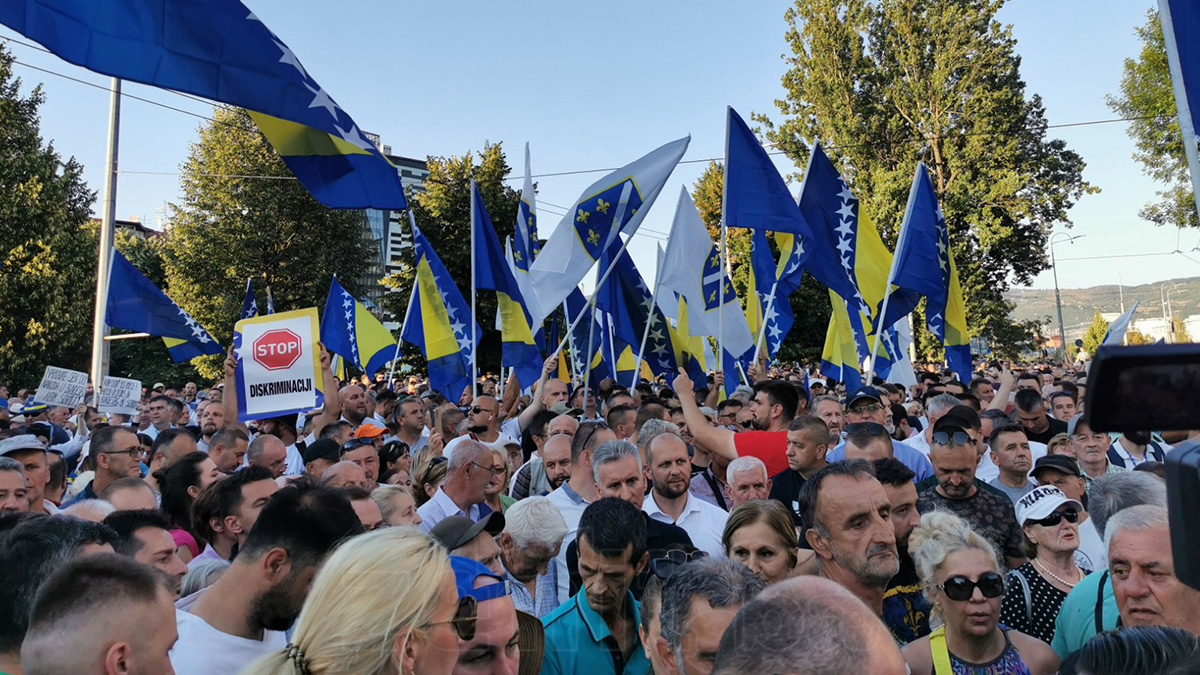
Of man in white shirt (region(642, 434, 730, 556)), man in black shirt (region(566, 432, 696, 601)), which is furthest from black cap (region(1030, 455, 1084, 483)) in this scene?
man in black shirt (region(566, 432, 696, 601))

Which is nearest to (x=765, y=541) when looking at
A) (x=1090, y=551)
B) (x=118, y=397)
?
(x=1090, y=551)

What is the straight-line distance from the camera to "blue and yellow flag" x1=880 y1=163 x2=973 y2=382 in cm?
1155

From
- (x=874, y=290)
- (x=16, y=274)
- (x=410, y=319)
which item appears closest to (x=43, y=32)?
(x=874, y=290)

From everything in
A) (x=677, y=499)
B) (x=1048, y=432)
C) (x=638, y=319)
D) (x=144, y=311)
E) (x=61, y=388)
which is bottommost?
(x=1048, y=432)

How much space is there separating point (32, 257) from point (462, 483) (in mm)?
32751

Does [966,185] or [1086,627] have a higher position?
[966,185]

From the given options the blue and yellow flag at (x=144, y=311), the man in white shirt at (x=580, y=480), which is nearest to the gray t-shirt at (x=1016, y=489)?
the man in white shirt at (x=580, y=480)

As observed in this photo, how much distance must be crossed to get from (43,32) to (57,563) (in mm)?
2744

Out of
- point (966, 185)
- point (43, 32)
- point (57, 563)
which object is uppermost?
point (966, 185)

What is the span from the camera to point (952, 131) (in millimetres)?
35000

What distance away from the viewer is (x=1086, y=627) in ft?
11.3

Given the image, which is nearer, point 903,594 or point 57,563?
point 57,563

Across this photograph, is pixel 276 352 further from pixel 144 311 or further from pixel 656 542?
pixel 144 311

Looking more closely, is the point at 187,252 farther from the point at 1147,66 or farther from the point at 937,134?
the point at 1147,66
